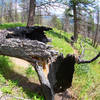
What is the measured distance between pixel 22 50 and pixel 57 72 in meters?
1.65

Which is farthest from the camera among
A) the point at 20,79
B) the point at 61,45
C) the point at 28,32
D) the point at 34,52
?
the point at 61,45

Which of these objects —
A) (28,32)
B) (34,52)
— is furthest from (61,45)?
(34,52)

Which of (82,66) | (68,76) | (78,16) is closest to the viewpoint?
(68,76)

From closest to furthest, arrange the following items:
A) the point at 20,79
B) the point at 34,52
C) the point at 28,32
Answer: the point at 34,52, the point at 20,79, the point at 28,32

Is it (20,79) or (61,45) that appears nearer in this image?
(20,79)

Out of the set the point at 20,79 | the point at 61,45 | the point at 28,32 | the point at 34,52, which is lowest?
the point at 20,79

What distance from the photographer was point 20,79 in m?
4.18

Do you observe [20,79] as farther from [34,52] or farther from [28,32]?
[28,32]

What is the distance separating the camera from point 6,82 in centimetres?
364

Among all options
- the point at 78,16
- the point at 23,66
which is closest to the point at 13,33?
the point at 23,66

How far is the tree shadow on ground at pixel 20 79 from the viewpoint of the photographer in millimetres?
3671

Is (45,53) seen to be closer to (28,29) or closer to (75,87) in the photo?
(28,29)

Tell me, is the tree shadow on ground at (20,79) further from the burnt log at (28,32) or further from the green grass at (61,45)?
the green grass at (61,45)

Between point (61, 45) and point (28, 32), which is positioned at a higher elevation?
point (28, 32)
